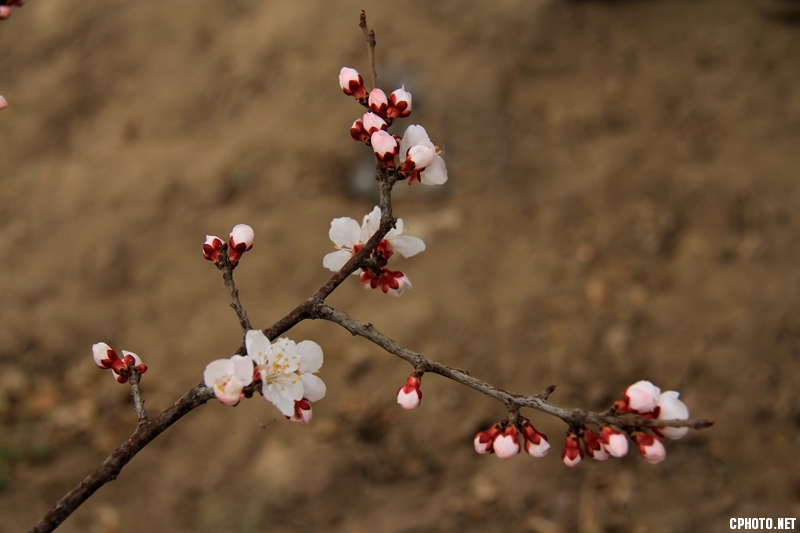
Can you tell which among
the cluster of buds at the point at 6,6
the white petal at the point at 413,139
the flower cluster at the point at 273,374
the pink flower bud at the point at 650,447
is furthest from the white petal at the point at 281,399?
the cluster of buds at the point at 6,6

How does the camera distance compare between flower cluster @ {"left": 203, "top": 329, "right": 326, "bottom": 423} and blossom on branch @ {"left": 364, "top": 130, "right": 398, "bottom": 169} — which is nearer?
flower cluster @ {"left": 203, "top": 329, "right": 326, "bottom": 423}

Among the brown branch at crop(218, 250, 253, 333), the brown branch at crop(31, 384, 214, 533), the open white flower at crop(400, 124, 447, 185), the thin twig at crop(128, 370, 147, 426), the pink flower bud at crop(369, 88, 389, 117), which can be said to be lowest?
the brown branch at crop(31, 384, 214, 533)

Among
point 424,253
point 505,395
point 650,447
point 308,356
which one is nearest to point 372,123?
point 308,356

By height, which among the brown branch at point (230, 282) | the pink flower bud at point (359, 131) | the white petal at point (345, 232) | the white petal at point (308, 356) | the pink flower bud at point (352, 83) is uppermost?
the pink flower bud at point (352, 83)

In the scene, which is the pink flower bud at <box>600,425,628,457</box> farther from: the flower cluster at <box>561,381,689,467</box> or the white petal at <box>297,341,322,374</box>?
the white petal at <box>297,341,322,374</box>

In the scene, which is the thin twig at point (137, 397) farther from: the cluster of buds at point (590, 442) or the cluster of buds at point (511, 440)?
the cluster of buds at point (590, 442)

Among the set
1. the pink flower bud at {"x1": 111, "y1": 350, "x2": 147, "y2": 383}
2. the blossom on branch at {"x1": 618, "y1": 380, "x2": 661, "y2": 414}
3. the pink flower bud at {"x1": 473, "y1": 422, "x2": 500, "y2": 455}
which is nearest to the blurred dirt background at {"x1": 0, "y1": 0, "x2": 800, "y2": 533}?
the pink flower bud at {"x1": 111, "y1": 350, "x2": 147, "y2": 383}

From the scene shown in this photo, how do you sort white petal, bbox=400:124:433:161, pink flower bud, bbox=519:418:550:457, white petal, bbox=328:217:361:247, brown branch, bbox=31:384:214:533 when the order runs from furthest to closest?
1. white petal, bbox=328:217:361:247
2. white petal, bbox=400:124:433:161
3. pink flower bud, bbox=519:418:550:457
4. brown branch, bbox=31:384:214:533
